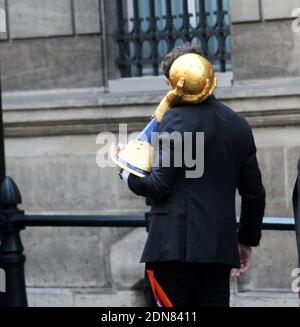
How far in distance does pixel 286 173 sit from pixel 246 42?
1.10m

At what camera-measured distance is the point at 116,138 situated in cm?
900

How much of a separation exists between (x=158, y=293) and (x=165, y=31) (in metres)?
4.60

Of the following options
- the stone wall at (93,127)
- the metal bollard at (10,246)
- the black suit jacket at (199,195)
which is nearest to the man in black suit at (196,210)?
the black suit jacket at (199,195)

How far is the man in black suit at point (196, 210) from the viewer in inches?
198

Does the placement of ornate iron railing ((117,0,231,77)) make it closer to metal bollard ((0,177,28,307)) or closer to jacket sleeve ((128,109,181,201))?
metal bollard ((0,177,28,307))

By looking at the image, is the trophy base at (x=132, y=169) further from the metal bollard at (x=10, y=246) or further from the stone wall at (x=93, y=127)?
the stone wall at (x=93, y=127)

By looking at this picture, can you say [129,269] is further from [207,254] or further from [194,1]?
[207,254]

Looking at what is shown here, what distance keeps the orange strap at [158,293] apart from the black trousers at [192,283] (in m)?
0.01

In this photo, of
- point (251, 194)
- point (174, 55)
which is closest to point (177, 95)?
point (174, 55)

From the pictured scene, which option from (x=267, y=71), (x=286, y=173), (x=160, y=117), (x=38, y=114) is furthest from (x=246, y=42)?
(x=160, y=117)

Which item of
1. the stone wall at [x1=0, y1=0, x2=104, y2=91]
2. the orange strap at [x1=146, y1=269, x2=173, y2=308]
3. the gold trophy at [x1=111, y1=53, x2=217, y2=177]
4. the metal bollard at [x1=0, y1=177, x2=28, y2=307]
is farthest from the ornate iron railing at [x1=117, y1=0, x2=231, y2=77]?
the orange strap at [x1=146, y1=269, x2=173, y2=308]

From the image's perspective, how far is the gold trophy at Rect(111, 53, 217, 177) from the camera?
16.6ft

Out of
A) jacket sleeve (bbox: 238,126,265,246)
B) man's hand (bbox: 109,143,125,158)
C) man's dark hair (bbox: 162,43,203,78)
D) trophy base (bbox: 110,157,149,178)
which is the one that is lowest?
jacket sleeve (bbox: 238,126,265,246)
